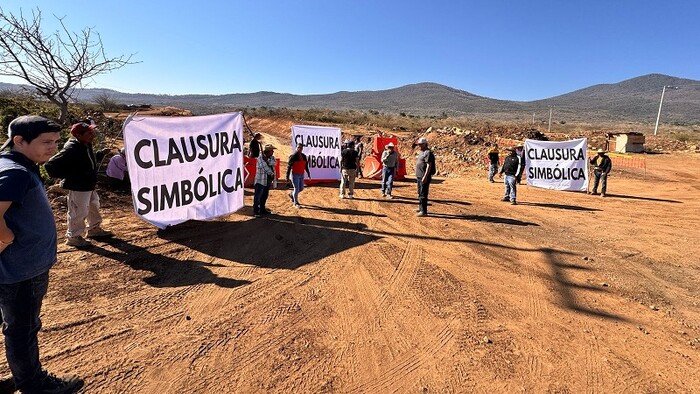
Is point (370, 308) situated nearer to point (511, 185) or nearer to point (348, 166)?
point (348, 166)

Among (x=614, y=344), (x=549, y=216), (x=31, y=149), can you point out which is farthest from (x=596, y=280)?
(x=31, y=149)

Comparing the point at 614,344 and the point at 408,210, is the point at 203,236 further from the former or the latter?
the point at 614,344

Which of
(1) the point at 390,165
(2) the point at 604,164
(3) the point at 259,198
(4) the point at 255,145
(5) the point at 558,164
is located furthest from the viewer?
(5) the point at 558,164

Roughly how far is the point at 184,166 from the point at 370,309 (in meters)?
4.05

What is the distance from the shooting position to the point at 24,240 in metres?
2.68

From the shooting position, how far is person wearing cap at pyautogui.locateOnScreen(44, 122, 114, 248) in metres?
5.68

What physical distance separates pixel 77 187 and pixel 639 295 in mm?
8610

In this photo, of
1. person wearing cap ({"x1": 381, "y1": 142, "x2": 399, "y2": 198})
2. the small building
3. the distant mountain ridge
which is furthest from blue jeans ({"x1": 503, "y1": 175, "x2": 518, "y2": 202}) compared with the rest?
the distant mountain ridge

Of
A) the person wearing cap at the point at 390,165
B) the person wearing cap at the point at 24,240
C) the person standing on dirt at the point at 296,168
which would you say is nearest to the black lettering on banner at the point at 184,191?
the person standing on dirt at the point at 296,168

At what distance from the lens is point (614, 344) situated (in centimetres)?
434

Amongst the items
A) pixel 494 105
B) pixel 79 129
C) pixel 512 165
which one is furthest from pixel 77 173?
pixel 494 105

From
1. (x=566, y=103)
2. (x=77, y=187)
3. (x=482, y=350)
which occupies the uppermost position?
(x=566, y=103)

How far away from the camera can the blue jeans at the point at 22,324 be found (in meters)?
2.70

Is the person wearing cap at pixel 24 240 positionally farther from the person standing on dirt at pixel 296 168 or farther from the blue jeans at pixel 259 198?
the person standing on dirt at pixel 296 168
